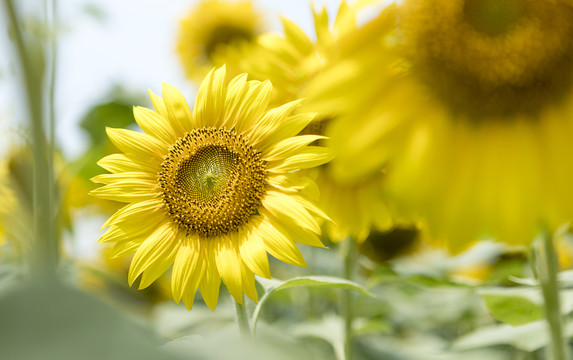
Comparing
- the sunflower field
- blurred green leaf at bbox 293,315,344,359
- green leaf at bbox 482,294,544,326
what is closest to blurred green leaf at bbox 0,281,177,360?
the sunflower field

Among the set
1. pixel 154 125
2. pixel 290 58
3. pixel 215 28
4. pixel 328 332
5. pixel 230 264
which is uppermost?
pixel 215 28

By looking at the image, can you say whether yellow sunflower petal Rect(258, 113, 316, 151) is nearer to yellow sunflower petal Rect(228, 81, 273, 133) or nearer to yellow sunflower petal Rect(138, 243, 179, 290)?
yellow sunflower petal Rect(228, 81, 273, 133)

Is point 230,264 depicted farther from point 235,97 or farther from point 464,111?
point 464,111

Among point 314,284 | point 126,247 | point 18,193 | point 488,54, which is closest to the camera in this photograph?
point 488,54

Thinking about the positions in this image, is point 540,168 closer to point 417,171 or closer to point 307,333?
point 417,171

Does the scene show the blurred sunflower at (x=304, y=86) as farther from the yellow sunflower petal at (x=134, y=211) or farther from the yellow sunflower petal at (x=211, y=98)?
the yellow sunflower petal at (x=134, y=211)

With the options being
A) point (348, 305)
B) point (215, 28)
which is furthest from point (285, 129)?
point (215, 28)

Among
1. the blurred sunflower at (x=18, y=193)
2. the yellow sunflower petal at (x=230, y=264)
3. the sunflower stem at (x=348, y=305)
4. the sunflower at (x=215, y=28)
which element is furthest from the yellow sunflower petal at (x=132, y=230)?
the sunflower at (x=215, y=28)

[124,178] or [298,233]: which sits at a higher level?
[124,178]
